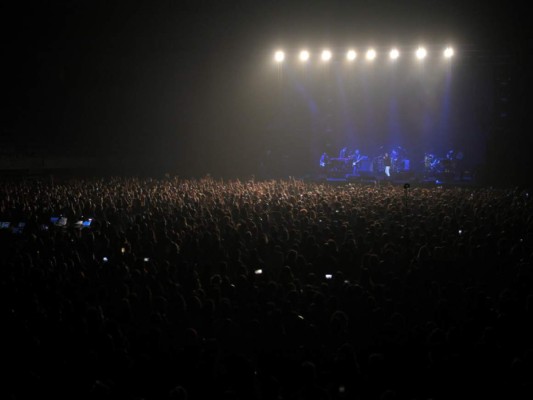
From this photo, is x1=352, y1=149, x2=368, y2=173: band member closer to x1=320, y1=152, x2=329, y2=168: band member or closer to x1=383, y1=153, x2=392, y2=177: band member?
x1=383, y1=153, x2=392, y2=177: band member

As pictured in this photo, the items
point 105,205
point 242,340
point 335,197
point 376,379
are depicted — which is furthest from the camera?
point 335,197

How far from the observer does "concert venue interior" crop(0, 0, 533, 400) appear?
5020 mm

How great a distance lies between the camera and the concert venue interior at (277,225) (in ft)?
16.5

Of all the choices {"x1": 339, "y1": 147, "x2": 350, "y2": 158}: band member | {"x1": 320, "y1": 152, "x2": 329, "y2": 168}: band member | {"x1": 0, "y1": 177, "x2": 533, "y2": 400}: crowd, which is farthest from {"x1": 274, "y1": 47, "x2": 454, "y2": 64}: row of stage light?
{"x1": 0, "y1": 177, "x2": 533, "y2": 400}: crowd

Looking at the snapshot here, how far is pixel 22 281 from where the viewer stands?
7.10 meters

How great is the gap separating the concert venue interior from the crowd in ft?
0.11

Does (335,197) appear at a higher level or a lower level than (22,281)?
higher

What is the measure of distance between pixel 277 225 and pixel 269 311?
4.96m

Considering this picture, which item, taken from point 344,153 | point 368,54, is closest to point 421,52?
point 368,54

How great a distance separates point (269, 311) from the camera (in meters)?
5.89

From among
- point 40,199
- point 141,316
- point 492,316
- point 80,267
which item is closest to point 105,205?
point 40,199

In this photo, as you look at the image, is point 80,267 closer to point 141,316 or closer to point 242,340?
point 141,316

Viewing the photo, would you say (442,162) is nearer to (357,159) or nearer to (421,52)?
(357,159)

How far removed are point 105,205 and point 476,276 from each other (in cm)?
1010
